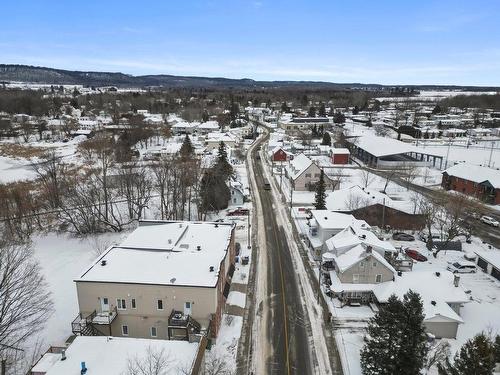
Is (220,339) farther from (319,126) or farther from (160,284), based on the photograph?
(319,126)

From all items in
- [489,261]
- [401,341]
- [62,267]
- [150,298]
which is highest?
[401,341]

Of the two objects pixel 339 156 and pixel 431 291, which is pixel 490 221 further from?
pixel 339 156

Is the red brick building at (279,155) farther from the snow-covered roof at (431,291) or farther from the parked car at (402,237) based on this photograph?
the snow-covered roof at (431,291)

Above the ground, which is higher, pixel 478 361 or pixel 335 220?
pixel 478 361

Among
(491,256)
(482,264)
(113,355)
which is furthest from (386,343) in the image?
(482,264)

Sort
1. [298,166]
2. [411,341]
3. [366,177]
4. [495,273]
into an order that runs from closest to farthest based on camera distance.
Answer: [411,341], [495,273], [298,166], [366,177]

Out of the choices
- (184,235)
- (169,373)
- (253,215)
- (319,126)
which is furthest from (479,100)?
(169,373)
